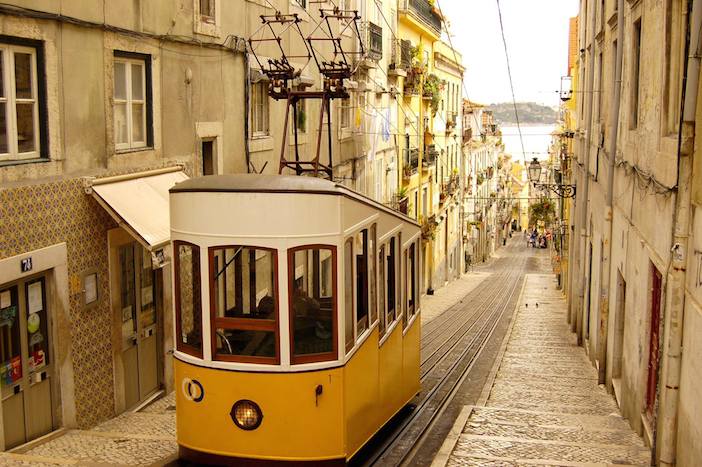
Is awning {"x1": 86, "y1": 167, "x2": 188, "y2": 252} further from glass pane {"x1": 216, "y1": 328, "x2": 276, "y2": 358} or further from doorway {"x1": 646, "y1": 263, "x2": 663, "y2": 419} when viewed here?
doorway {"x1": 646, "y1": 263, "x2": 663, "y2": 419}

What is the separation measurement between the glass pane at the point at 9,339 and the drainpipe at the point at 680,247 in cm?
612

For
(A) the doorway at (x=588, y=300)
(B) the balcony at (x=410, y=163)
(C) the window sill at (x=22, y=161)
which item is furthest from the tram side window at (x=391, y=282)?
(B) the balcony at (x=410, y=163)

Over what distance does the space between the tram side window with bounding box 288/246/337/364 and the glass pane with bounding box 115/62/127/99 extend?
4486mm

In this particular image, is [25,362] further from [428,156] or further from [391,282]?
[428,156]

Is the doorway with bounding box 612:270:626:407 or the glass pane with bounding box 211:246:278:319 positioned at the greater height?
Answer: the glass pane with bounding box 211:246:278:319

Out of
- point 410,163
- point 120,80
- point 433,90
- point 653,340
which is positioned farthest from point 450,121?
point 653,340

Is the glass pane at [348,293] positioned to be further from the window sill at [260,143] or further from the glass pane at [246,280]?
the window sill at [260,143]

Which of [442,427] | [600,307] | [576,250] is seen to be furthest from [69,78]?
[576,250]

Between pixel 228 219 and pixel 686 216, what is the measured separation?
155 inches

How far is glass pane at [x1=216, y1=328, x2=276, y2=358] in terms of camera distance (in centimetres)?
679

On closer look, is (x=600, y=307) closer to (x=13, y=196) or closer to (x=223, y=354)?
(x=223, y=354)

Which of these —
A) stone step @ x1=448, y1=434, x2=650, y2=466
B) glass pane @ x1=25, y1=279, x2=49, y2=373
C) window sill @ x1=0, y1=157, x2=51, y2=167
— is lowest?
stone step @ x1=448, y1=434, x2=650, y2=466

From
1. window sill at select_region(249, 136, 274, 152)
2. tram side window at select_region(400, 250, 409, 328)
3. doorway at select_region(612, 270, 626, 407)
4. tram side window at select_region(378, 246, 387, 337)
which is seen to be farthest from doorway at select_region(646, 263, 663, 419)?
window sill at select_region(249, 136, 274, 152)

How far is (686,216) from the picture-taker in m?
7.22
